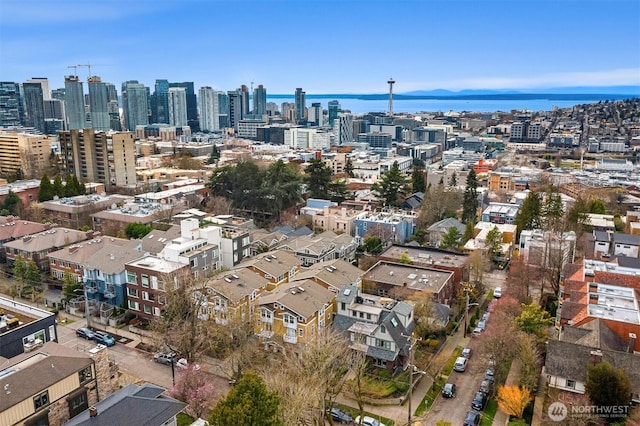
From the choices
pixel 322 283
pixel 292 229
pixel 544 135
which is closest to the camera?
pixel 322 283

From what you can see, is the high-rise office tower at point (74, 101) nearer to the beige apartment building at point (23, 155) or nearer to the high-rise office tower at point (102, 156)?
the beige apartment building at point (23, 155)

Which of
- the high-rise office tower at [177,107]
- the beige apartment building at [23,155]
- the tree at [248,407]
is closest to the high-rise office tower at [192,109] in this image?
the high-rise office tower at [177,107]

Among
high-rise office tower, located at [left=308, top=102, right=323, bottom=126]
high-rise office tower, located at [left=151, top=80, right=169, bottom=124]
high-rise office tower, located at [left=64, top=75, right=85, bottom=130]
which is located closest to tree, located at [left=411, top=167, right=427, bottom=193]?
high-rise office tower, located at [left=64, top=75, right=85, bottom=130]

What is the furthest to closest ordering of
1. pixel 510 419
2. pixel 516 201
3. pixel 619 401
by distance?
pixel 516 201 < pixel 510 419 < pixel 619 401

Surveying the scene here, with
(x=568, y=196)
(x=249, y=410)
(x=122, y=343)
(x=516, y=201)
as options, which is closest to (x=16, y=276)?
(x=122, y=343)

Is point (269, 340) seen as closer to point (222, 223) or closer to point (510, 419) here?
point (510, 419)

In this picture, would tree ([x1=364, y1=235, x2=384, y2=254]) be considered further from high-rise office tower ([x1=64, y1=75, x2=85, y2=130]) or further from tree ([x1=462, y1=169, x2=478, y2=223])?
high-rise office tower ([x1=64, y1=75, x2=85, y2=130])
